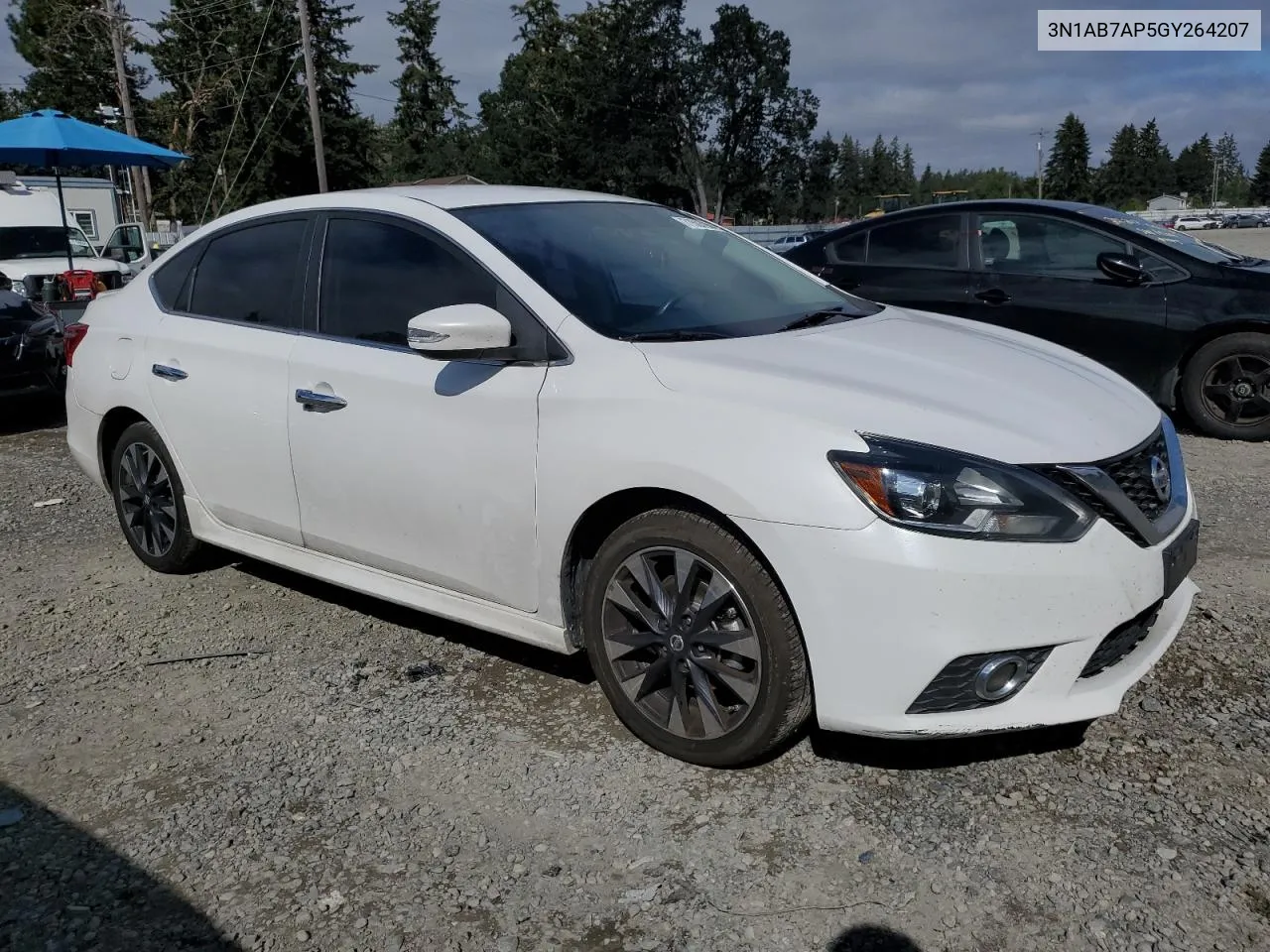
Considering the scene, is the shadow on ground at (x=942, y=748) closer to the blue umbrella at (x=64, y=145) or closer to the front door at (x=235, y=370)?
the front door at (x=235, y=370)

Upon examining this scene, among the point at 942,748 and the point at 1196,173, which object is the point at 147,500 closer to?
the point at 942,748

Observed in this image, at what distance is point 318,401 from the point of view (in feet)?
11.9

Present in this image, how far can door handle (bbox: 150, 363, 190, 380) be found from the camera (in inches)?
167

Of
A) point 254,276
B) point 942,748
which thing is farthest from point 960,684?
point 254,276

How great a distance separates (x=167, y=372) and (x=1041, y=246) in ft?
18.0

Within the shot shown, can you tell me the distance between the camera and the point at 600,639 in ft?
10.1

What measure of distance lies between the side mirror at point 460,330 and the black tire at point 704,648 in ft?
2.20

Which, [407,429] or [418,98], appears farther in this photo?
[418,98]

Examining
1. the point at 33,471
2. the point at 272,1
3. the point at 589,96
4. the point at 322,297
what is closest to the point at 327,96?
the point at 272,1

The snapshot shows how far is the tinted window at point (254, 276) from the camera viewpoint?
396 centimetres

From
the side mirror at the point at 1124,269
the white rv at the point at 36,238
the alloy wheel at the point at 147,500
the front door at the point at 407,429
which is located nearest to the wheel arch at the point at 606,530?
the front door at the point at 407,429

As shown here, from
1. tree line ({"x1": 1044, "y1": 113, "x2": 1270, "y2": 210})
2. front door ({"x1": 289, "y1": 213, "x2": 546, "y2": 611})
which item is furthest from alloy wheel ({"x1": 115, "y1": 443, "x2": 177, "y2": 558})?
tree line ({"x1": 1044, "y1": 113, "x2": 1270, "y2": 210})

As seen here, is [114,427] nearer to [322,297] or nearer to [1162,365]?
[322,297]

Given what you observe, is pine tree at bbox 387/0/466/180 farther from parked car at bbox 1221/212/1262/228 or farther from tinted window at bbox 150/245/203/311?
tinted window at bbox 150/245/203/311
